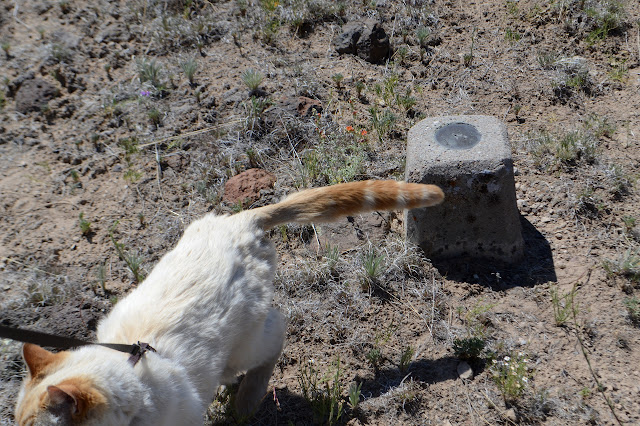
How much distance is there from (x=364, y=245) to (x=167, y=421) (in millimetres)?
1959

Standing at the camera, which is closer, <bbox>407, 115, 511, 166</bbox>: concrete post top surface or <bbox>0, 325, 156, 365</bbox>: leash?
<bbox>0, 325, 156, 365</bbox>: leash

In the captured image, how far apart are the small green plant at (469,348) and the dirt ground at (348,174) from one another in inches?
0.5

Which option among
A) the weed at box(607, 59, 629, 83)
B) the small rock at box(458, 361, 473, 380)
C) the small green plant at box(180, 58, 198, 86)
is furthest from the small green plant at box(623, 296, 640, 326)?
the small green plant at box(180, 58, 198, 86)

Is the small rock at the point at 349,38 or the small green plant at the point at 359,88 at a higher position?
the small rock at the point at 349,38

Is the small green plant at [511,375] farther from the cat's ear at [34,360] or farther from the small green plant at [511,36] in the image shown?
the small green plant at [511,36]

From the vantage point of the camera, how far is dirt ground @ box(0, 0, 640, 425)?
3152mm

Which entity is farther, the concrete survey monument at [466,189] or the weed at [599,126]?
the weed at [599,126]

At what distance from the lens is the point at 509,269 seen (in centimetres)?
366

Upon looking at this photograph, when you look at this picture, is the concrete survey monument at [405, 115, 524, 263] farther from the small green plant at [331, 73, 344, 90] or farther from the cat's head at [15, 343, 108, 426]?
the cat's head at [15, 343, 108, 426]

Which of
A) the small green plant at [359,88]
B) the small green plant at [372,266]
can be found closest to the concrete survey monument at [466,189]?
the small green plant at [372,266]

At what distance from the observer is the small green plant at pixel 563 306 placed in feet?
10.6

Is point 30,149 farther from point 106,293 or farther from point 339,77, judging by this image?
point 339,77

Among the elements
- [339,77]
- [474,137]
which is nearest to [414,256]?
[474,137]

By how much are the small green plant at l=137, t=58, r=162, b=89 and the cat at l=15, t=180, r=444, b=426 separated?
2668 mm
